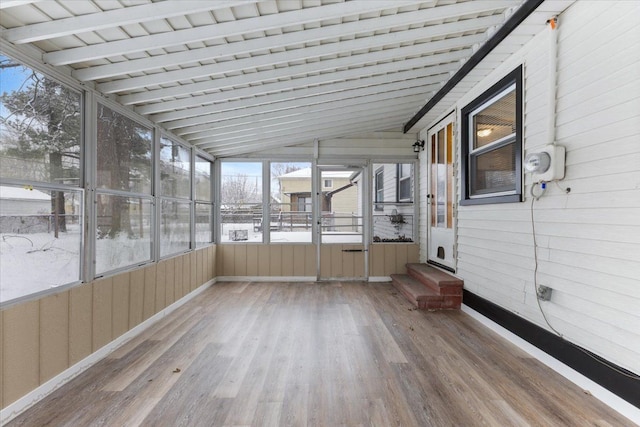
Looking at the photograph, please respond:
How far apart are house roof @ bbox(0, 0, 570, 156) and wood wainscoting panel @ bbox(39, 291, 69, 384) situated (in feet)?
5.48

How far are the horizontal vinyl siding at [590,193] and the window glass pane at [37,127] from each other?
376 cm

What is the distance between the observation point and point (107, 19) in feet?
6.10

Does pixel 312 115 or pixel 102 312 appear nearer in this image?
pixel 102 312

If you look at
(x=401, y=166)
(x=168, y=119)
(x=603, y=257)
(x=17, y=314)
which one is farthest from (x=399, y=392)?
(x=401, y=166)

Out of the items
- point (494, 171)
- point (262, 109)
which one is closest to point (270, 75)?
point (262, 109)

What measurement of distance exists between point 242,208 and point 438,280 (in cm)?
346

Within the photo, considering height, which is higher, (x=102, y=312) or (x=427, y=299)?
(x=102, y=312)

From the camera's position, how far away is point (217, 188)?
549 centimetres

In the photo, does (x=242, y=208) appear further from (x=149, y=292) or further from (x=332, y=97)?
(x=332, y=97)

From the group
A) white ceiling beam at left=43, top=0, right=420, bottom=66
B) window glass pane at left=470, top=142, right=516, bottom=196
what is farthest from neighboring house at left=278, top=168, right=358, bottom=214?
white ceiling beam at left=43, top=0, right=420, bottom=66

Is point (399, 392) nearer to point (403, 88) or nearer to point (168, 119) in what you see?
point (403, 88)

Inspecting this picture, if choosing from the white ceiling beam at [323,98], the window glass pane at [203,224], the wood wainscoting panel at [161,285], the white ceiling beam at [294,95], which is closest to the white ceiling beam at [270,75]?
the white ceiling beam at [294,95]

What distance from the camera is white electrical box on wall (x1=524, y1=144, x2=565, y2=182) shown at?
229 cm

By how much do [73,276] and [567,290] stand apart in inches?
148
